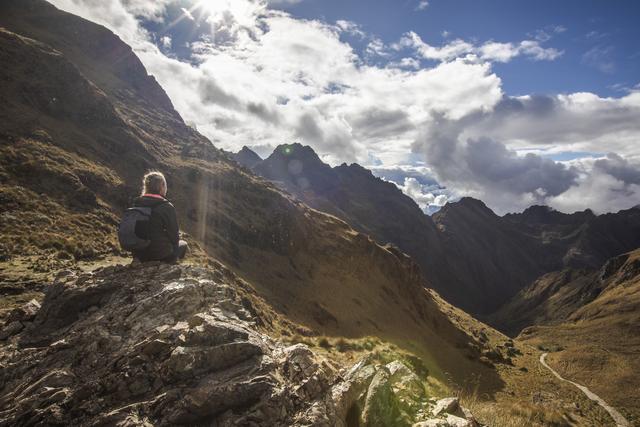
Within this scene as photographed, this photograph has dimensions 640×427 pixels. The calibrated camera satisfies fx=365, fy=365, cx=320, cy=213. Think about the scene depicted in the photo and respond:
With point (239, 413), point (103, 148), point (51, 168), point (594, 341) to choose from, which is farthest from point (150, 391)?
point (594, 341)

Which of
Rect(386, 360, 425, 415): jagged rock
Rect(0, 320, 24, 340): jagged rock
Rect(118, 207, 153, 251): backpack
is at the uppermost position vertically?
Rect(118, 207, 153, 251): backpack

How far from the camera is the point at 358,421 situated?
6.27m

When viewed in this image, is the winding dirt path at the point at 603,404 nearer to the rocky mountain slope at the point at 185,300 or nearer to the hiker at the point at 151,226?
the rocky mountain slope at the point at 185,300

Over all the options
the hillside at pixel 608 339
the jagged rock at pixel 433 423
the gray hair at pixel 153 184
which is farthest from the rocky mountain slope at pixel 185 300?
the hillside at pixel 608 339

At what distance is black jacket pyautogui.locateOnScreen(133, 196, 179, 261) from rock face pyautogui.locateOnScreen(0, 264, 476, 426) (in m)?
0.98

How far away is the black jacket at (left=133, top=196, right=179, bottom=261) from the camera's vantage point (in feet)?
29.3

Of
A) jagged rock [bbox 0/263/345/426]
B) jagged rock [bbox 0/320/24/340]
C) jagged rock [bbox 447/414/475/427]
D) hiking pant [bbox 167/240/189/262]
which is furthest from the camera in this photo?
hiking pant [bbox 167/240/189/262]

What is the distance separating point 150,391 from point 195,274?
3593 mm

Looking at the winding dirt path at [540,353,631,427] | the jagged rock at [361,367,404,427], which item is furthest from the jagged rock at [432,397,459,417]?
the winding dirt path at [540,353,631,427]

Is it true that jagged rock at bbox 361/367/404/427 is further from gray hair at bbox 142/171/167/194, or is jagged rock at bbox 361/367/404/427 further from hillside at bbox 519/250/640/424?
hillside at bbox 519/250/640/424

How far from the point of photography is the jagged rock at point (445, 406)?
22.5ft

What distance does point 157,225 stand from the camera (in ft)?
29.4

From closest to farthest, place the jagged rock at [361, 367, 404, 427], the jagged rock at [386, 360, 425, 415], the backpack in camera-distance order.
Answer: the jagged rock at [361, 367, 404, 427] < the jagged rock at [386, 360, 425, 415] < the backpack

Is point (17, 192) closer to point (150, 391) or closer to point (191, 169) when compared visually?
point (150, 391)
